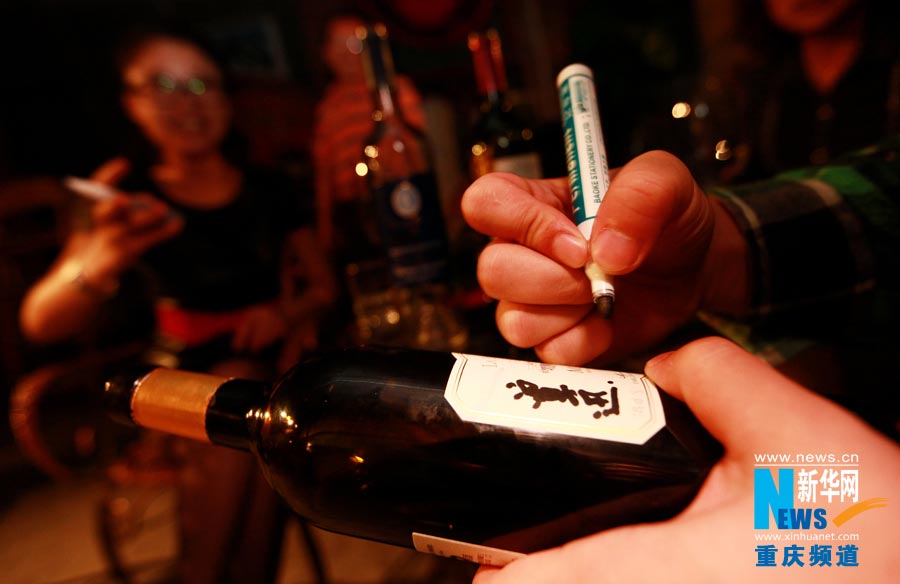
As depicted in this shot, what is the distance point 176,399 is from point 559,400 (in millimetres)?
294

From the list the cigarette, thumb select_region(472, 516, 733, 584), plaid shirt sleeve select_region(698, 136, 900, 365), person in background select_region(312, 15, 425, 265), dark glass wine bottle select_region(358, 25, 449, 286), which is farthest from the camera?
person in background select_region(312, 15, 425, 265)

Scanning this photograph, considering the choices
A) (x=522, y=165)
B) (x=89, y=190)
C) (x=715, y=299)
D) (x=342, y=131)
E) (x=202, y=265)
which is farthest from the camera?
(x=342, y=131)

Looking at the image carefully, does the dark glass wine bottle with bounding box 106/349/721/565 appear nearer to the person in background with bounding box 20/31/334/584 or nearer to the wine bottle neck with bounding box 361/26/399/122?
the person in background with bounding box 20/31/334/584

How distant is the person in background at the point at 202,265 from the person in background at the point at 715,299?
46cm

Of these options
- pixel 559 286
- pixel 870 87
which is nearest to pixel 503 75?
pixel 559 286

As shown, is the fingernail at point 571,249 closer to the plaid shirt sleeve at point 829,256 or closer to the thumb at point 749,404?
the thumb at point 749,404

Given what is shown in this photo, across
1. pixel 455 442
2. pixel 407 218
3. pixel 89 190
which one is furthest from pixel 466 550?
pixel 89 190

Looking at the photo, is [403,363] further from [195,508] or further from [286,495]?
[195,508]

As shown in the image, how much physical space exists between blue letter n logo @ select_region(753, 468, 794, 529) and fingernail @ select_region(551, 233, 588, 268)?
0.17 m

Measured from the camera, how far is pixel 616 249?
0.28 meters

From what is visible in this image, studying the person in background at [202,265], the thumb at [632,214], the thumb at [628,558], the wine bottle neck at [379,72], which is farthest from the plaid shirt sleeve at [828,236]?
the person in background at [202,265]

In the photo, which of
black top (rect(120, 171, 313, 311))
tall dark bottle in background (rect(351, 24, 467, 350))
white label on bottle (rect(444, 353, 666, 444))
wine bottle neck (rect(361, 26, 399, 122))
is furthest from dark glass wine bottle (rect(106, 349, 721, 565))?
black top (rect(120, 171, 313, 311))

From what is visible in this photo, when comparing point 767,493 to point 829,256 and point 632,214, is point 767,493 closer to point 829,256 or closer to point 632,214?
point 632,214

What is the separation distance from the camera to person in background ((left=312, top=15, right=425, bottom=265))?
88 centimetres
